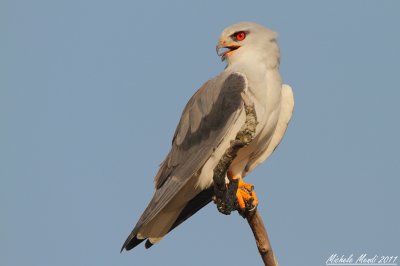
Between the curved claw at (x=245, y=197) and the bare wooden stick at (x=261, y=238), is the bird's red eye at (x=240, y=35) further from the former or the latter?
the bare wooden stick at (x=261, y=238)

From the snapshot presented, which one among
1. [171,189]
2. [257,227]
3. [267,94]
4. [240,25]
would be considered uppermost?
[240,25]

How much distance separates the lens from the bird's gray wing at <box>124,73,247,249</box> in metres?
6.88

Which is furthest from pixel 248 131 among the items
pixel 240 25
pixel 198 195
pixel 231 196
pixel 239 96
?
pixel 240 25

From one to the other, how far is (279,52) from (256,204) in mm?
1866

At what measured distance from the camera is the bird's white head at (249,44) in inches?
292

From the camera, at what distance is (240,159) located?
7230 millimetres

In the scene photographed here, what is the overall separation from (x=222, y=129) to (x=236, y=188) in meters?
0.85

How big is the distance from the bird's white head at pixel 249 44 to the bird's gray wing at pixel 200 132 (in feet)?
1.21

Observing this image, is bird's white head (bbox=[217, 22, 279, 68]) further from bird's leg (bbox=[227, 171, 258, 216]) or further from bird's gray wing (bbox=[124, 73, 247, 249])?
bird's leg (bbox=[227, 171, 258, 216])

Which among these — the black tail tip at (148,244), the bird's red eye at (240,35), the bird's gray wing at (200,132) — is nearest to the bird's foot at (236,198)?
the bird's gray wing at (200,132)

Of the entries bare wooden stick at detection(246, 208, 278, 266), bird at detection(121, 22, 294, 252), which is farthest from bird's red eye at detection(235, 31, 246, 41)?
bare wooden stick at detection(246, 208, 278, 266)

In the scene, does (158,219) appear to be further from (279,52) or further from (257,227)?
(279,52)

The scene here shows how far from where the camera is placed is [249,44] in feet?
24.7

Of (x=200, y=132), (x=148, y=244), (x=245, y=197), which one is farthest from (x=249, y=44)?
(x=148, y=244)
